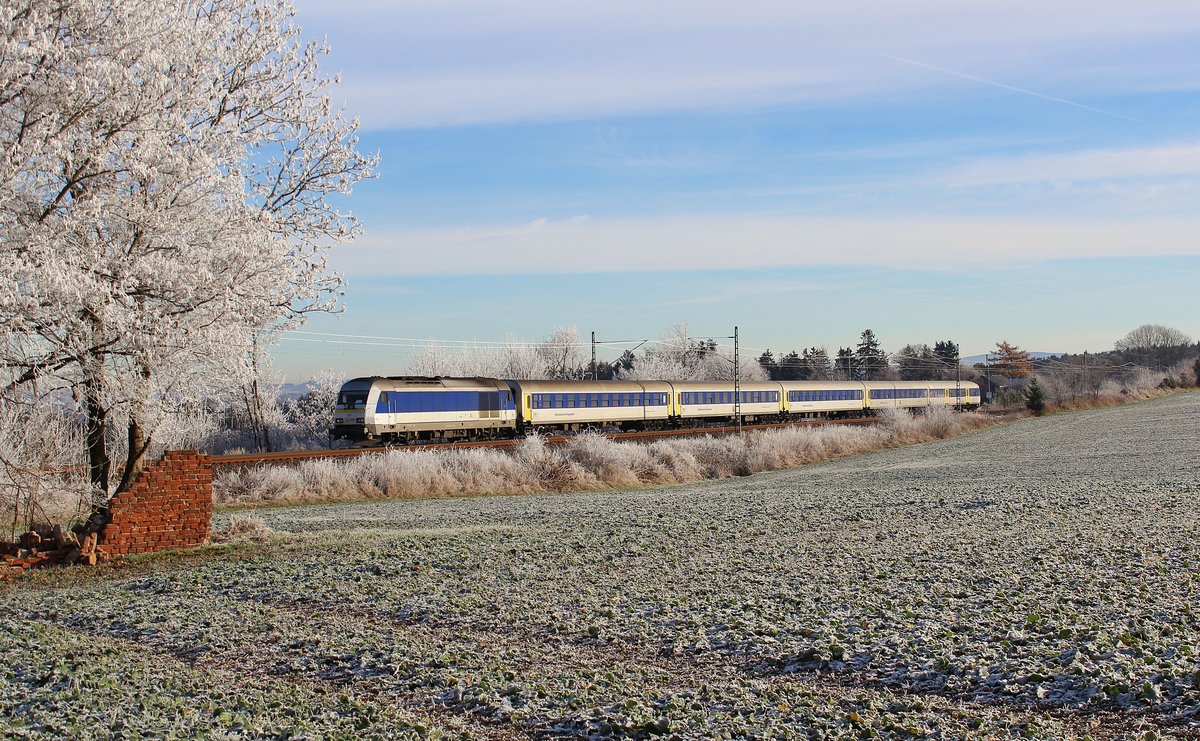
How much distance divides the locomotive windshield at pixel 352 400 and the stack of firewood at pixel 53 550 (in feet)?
67.8

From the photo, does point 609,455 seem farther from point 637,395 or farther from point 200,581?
point 200,581

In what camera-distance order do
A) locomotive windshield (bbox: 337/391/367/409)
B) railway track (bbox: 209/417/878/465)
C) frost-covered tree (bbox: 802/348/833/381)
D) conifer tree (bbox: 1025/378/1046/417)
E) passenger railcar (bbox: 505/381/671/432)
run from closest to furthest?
railway track (bbox: 209/417/878/465), locomotive windshield (bbox: 337/391/367/409), passenger railcar (bbox: 505/381/671/432), conifer tree (bbox: 1025/378/1046/417), frost-covered tree (bbox: 802/348/833/381)

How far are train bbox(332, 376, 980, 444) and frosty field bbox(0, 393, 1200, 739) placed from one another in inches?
757

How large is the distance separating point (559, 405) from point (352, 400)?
378 inches

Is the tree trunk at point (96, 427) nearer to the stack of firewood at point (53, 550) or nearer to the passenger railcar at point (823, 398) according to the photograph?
the stack of firewood at point (53, 550)

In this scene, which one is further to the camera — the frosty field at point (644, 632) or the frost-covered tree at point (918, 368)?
the frost-covered tree at point (918, 368)

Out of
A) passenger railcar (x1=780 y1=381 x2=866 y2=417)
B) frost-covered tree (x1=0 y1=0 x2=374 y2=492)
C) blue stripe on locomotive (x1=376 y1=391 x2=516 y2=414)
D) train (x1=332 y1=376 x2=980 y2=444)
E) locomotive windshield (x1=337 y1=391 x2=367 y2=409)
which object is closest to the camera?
frost-covered tree (x1=0 y1=0 x2=374 y2=492)

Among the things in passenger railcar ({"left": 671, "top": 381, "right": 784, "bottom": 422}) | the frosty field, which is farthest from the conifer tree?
the frosty field

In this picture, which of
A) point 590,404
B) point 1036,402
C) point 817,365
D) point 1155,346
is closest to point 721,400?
point 590,404

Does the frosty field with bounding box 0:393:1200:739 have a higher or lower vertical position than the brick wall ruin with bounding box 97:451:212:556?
lower

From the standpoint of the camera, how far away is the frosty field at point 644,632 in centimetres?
556

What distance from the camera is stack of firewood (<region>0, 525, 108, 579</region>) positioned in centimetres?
1105

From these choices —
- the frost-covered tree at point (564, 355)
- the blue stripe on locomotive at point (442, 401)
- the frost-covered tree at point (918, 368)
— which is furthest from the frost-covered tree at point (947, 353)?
the blue stripe on locomotive at point (442, 401)

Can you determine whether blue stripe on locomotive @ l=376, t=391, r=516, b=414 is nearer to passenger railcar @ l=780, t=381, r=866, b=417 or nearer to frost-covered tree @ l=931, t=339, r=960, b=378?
passenger railcar @ l=780, t=381, r=866, b=417
